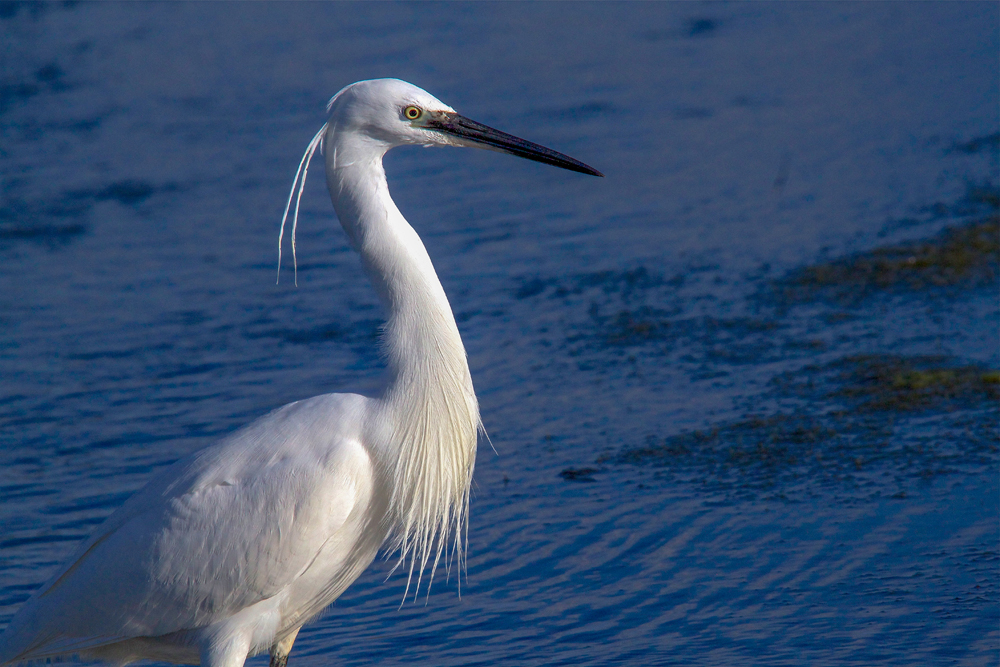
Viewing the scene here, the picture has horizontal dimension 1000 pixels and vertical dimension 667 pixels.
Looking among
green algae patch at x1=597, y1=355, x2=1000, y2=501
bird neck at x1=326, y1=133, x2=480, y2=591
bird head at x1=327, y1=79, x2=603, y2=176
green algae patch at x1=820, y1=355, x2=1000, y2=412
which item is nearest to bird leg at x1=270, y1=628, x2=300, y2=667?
bird neck at x1=326, y1=133, x2=480, y2=591

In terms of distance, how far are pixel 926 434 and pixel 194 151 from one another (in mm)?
7197

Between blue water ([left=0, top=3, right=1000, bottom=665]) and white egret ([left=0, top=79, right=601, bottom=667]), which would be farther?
blue water ([left=0, top=3, right=1000, bottom=665])

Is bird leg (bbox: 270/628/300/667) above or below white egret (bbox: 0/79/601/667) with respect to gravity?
below

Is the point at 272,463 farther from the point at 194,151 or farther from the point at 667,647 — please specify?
the point at 194,151

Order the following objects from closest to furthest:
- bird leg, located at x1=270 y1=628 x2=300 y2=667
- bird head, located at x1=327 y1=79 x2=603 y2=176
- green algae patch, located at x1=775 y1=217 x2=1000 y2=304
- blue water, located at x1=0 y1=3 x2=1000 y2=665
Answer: bird head, located at x1=327 y1=79 x2=603 y2=176 < bird leg, located at x1=270 y1=628 x2=300 y2=667 < blue water, located at x1=0 y1=3 x2=1000 y2=665 < green algae patch, located at x1=775 y1=217 x2=1000 y2=304

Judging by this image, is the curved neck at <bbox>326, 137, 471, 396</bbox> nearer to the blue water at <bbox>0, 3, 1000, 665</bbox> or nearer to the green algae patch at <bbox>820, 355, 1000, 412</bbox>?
the blue water at <bbox>0, 3, 1000, 665</bbox>

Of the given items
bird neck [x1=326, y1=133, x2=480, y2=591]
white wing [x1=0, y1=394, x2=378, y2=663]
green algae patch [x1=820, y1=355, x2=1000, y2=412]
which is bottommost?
green algae patch [x1=820, y1=355, x2=1000, y2=412]

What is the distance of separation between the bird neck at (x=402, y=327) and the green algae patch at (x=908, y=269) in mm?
3632

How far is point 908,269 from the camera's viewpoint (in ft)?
23.1

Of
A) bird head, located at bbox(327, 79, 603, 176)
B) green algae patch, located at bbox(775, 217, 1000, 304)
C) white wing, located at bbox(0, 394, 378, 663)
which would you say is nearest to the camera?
white wing, located at bbox(0, 394, 378, 663)

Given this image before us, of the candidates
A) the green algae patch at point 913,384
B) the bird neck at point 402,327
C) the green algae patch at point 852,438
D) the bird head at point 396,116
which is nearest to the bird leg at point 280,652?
the bird neck at point 402,327

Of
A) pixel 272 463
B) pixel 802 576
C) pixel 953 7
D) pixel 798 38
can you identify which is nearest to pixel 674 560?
pixel 802 576

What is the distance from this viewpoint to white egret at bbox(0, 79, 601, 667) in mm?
3604

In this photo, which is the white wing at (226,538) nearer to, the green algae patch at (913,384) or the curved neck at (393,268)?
the curved neck at (393,268)
